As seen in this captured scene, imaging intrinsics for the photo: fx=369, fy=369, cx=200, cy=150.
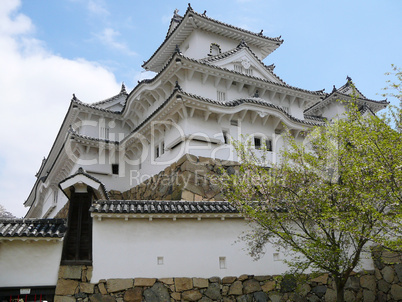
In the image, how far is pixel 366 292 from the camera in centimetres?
1170

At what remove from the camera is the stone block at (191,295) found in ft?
Answer: 33.2

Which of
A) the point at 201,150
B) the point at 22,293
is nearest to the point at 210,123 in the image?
the point at 201,150

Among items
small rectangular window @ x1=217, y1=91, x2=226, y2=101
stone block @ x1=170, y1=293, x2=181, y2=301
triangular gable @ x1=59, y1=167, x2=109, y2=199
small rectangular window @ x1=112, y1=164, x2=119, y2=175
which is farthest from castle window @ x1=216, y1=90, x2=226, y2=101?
stone block @ x1=170, y1=293, x2=181, y2=301

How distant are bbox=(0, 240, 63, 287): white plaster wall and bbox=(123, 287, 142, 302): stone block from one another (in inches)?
73.9

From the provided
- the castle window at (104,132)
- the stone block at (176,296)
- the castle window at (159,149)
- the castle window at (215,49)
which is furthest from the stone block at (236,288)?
the castle window at (215,49)

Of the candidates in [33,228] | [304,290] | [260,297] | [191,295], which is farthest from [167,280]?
[304,290]

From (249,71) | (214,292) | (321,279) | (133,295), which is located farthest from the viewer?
(249,71)

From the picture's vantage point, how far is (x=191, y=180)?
1684cm

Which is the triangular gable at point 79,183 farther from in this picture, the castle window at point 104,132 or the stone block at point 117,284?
the castle window at point 104,132

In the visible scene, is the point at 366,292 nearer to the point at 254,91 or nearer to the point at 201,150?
the point at 201,150

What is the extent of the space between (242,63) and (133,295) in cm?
1556

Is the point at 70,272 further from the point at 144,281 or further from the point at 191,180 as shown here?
the point at 191,180

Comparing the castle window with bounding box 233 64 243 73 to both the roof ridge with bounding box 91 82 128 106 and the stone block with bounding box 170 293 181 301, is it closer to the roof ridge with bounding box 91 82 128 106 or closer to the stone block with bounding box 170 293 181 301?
the roof ridge with bounding box 91 82 128 106

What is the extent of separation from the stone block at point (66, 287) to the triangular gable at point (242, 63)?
1409 cm
